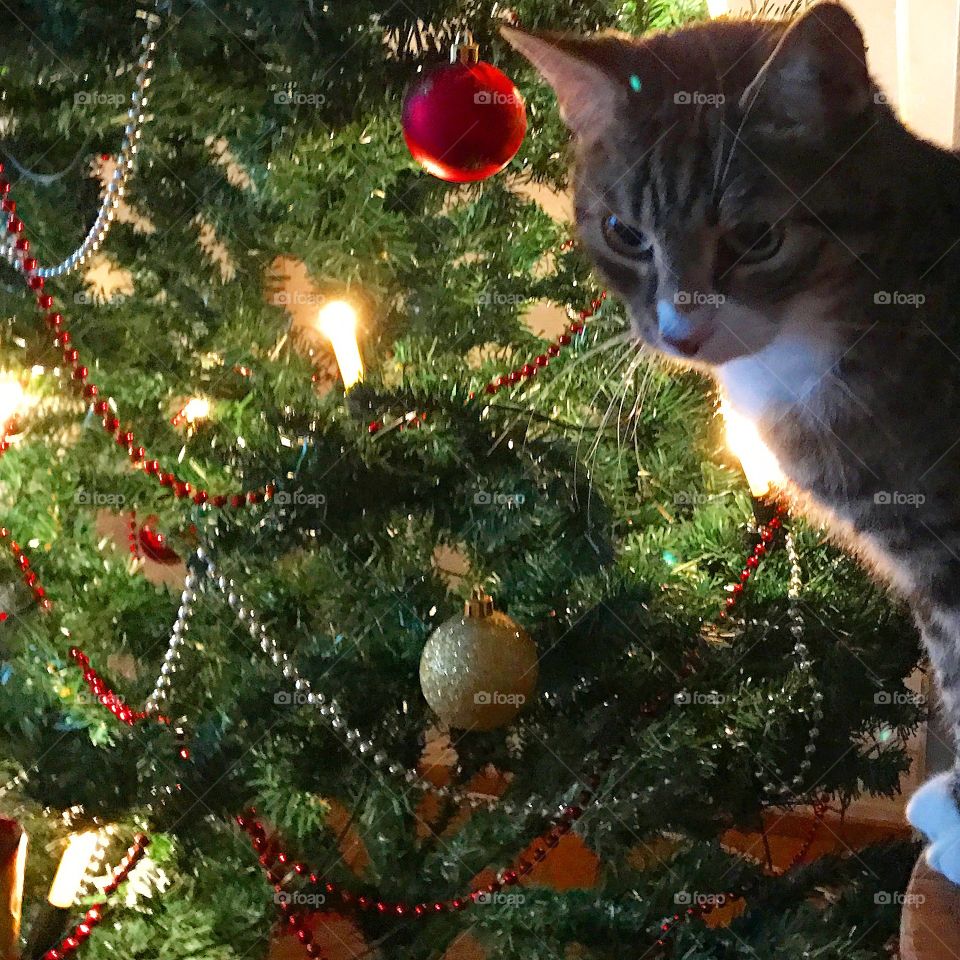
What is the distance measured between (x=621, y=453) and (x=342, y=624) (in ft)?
0.92

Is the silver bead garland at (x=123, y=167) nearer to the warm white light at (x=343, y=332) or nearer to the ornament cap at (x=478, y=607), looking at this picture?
the warm white light at (x=343, y=332)

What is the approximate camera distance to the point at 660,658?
0.75 m

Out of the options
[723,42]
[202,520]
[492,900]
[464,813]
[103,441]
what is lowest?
[492,900]

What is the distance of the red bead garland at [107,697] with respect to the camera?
0.66m

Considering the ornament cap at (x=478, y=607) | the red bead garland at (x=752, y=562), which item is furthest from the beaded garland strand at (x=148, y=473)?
the red bead garland at (x=752, y=562)

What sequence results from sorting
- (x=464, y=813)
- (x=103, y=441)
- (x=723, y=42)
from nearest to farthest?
(x=723, y=42)
(x=103, y=441)
(x=464, y=813)

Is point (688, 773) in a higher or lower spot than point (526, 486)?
lower

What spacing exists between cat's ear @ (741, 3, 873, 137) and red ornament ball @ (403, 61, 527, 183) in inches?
6.3

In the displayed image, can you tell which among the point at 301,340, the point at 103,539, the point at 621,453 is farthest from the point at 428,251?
the point at 103,539

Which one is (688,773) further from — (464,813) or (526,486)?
(464,813)

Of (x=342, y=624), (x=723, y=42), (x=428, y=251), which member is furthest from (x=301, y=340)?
(x=723, y=42)

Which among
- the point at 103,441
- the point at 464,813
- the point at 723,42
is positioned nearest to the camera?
the point at 723,42

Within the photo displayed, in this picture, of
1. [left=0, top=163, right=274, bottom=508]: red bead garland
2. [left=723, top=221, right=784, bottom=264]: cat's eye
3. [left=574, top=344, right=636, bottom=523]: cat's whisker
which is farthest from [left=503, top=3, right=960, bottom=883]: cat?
[left=0, top=163, right=274, bottom=508]: red bead garland

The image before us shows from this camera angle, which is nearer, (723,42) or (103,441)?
Result: (723,42)
